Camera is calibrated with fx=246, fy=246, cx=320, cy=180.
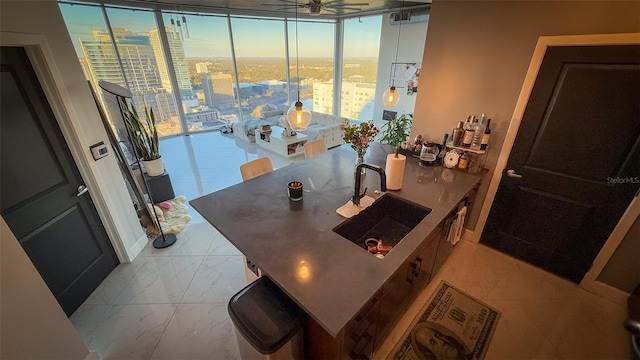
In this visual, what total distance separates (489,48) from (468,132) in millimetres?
726

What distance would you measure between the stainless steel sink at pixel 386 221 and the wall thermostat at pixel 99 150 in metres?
2.32

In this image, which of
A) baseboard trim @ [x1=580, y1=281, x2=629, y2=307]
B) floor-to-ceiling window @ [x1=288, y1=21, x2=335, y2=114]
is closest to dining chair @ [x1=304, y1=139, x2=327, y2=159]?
baseboard trim @ [x1=580, y1=281, x2=629, y2=307]

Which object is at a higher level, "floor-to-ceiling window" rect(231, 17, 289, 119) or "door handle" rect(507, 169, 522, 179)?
"floor-to-ceiling window" rect(231, 17, 289, 119)

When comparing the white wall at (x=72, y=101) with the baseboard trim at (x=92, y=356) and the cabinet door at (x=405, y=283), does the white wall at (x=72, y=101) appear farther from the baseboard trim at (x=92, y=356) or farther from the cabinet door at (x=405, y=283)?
the cabinet door at (x=405, y=283)

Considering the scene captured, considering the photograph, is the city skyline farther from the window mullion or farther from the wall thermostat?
the wall thermostat

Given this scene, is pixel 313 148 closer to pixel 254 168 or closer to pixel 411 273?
pixel 254 168

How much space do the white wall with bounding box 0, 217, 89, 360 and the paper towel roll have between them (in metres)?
2.25

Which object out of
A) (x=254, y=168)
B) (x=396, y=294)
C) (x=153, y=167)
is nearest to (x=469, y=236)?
(x=396, y=294)

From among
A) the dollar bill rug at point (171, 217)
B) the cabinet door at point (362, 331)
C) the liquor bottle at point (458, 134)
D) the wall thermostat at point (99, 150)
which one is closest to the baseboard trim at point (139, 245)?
the dollar bill rug at point (171, 217)

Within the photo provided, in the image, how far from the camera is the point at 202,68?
22.1 ft

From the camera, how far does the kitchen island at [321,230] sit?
114 centimetres

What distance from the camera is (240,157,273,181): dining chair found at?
A: 2285mm

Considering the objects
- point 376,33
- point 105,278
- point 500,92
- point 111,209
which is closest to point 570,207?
point 500,92

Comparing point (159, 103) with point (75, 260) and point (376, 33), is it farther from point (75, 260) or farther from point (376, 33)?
point (376, 33)
